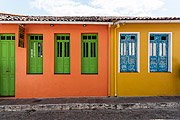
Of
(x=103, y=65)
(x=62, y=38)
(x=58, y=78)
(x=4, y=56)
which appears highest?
(x=62, y=38)

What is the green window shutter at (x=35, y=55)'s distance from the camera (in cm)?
639

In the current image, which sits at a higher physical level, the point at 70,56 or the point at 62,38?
the point at 62,38

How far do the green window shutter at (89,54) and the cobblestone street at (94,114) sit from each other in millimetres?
2156

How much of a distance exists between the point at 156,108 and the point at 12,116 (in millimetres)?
5349

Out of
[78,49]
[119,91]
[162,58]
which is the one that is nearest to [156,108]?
[119,91]

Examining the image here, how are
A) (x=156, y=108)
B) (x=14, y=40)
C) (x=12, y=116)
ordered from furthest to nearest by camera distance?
(x=14, y=40) < (x=156, y=108) < (x=12, y=116)

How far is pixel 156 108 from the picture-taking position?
522 cm

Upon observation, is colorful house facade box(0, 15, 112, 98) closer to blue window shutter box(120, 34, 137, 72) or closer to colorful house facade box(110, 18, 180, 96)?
colorful house facade box(110, 18, 180, 96)

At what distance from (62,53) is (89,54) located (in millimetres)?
1332

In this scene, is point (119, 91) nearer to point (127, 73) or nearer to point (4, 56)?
point (127, 73)

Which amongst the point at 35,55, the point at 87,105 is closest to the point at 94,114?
the point at 87,105

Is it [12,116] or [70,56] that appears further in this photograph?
[70,56]

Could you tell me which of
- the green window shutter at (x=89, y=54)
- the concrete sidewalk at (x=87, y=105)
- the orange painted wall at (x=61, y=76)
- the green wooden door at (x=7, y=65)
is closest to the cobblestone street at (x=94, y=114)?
the concrete sidewalk at (x=87, y=105)

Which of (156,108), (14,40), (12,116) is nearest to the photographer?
(12,116)
